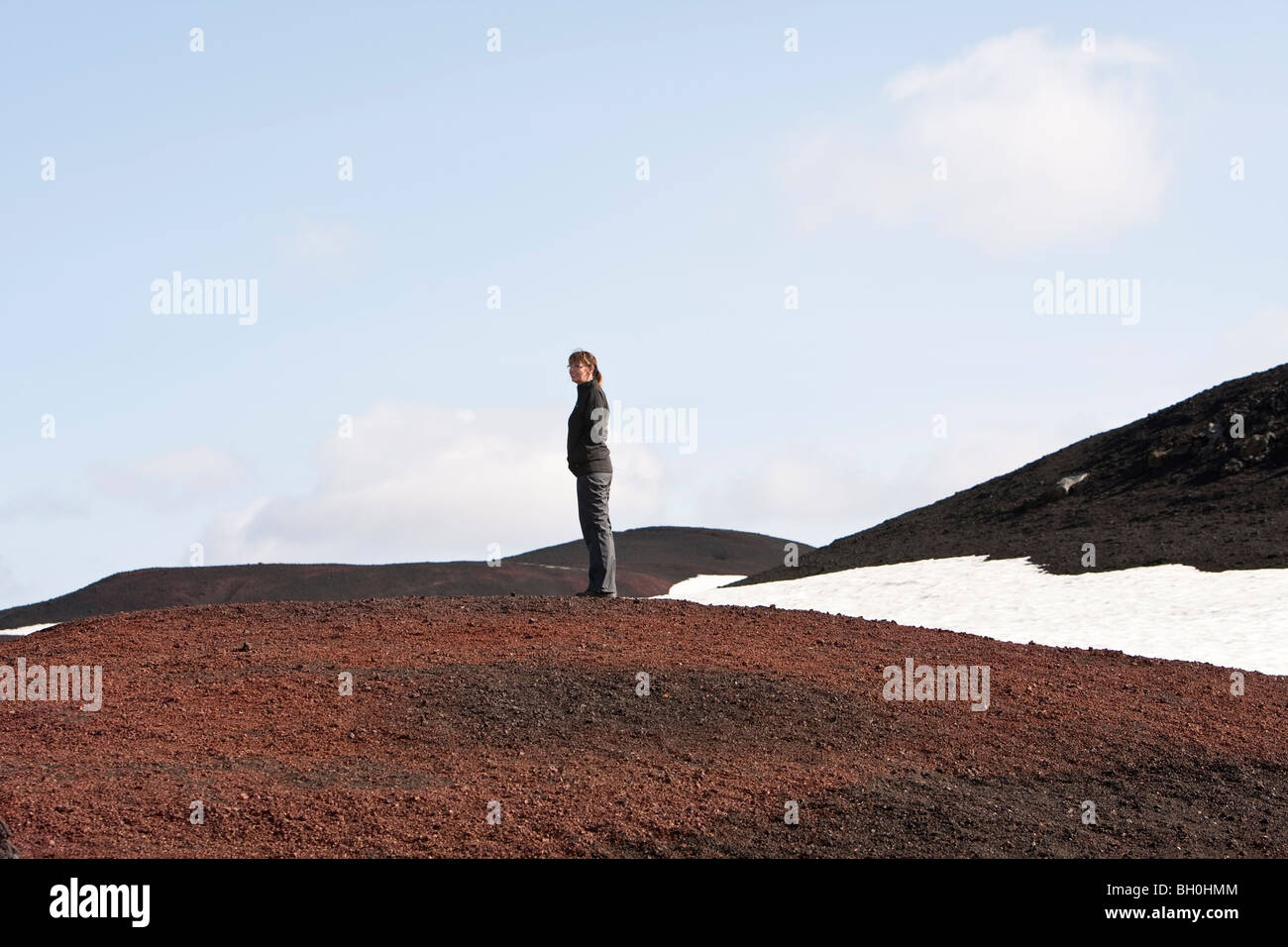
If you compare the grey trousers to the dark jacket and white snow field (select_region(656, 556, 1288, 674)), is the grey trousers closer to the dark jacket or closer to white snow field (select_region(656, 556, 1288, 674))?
the dark jacket

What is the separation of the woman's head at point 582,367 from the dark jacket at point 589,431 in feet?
0.27

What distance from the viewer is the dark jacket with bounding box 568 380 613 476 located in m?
16.1

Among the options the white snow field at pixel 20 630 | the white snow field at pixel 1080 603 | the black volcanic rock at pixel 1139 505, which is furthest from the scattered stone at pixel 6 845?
the white snow field at pixel 20 630

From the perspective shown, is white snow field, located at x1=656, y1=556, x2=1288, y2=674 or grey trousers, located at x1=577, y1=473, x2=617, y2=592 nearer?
grey trousers, located at x1=577, y1=473, x2=617, y2=592

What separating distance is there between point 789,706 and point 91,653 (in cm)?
769

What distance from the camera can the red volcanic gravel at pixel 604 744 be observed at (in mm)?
8805

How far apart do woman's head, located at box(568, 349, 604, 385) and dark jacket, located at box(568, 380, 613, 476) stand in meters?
0.08

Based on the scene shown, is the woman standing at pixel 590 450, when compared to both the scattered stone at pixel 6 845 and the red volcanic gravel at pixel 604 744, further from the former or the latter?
the scattered stone at pixel 6 845

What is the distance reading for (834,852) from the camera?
28.9ft

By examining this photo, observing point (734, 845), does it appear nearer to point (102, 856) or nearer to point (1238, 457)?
point (102, 856)

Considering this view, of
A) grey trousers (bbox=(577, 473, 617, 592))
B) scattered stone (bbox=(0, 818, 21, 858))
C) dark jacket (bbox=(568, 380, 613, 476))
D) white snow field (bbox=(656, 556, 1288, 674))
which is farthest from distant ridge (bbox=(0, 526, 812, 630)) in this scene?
scattered stone (bbox=(0, 818, 21, 858))

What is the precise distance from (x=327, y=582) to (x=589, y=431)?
69.9ft

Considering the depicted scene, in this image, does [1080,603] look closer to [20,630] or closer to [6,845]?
[6,845]
